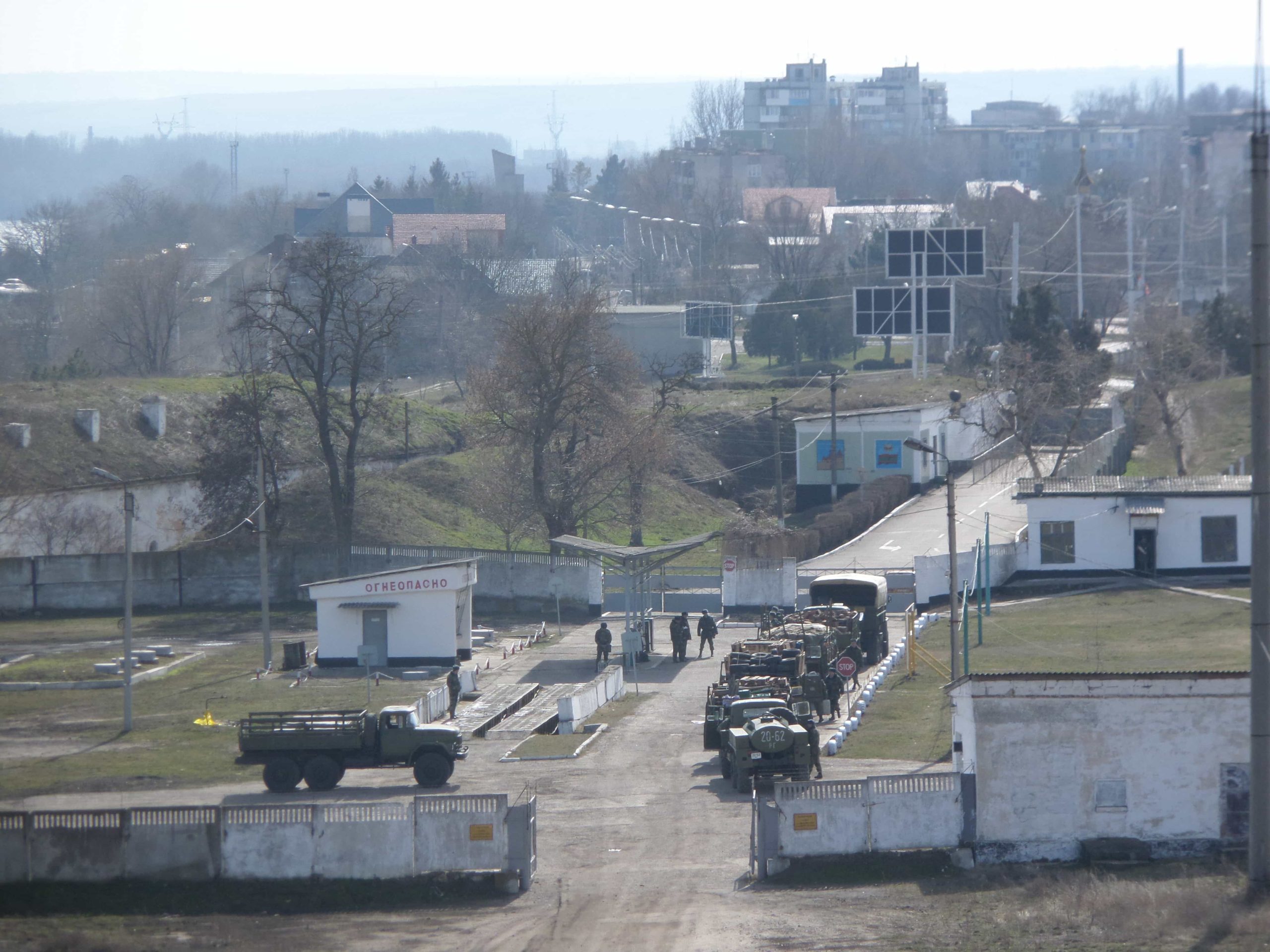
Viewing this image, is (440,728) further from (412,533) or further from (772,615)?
(412,533)

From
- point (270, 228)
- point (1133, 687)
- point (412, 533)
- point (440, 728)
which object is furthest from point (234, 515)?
point (270, 228)

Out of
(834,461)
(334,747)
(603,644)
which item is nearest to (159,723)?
(334,747)

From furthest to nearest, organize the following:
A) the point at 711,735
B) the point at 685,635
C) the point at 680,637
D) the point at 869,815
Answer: the point at 685,635 → the point at 680,637 → the point at 711,735 → the point at 869,815

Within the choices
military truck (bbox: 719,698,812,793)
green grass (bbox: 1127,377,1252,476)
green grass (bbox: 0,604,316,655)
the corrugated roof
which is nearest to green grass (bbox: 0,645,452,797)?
green grass (bbox: 0,604,316,655)

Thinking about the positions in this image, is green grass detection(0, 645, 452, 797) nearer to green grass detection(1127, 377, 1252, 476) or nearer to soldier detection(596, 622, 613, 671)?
soldier detection(596, 622, 613, 671)

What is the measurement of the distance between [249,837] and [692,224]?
121 metres

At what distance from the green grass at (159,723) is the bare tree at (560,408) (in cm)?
1865

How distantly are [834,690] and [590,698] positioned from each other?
212 inches

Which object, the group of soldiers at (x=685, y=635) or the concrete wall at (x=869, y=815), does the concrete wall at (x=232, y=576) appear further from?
the concrete wall at (x=869, y=815)

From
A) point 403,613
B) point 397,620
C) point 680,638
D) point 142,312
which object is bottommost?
point 680,638

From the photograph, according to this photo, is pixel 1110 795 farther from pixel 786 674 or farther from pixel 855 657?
pixel 855 657

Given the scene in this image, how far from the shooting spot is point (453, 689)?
3105 centimetres

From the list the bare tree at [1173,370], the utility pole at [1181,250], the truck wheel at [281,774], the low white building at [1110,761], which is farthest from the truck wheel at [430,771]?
the bare tree at [1173,370]

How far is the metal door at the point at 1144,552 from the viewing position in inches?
1661
